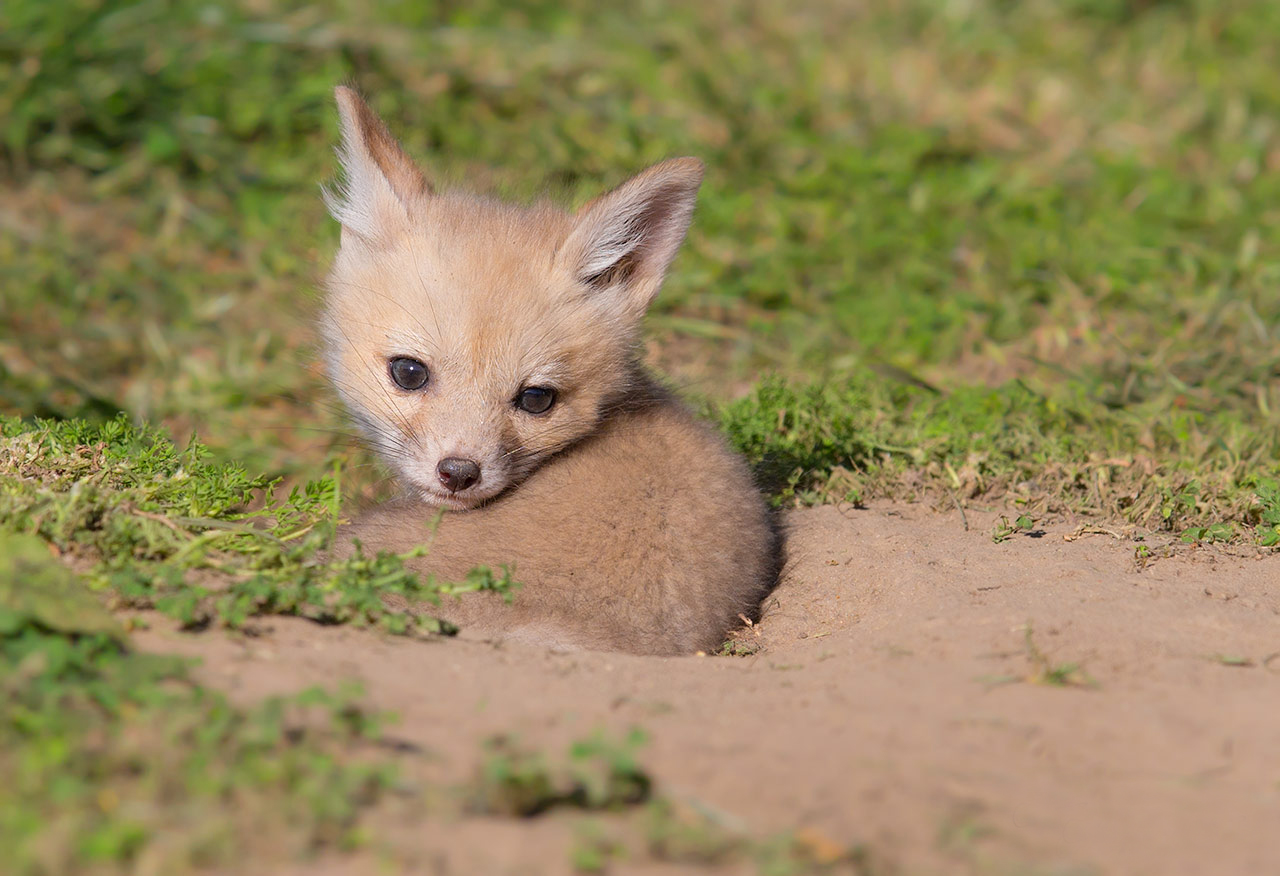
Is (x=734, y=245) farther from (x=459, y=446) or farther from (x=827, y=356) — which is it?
(x=459, y=446)

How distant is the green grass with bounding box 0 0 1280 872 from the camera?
10.2 ft

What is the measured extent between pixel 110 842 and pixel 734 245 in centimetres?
547

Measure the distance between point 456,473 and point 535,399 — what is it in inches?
16.5

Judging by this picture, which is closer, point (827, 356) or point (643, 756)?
point (643, 756)

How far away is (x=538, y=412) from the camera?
388cm

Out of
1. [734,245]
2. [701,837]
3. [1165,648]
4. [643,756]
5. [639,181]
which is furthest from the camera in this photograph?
[734,245]

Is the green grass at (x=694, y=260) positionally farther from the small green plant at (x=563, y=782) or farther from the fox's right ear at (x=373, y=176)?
the fox's right ear at (x=373, y=176)

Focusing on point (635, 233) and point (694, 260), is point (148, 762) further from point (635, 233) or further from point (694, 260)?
point (694, 260)

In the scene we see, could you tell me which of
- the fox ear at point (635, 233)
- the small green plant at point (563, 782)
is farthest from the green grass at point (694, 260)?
the fox ear at point (635, 233)

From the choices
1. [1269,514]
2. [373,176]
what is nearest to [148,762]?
[373,176]

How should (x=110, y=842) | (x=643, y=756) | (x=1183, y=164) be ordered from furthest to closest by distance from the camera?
(x=1183, y=164), (x=643, y=756), (x=110, y=842)

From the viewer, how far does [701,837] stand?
2012 millimetres

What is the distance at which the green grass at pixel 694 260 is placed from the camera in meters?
3.10

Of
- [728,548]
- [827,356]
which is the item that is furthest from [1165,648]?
[827,356]
